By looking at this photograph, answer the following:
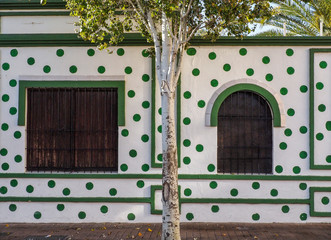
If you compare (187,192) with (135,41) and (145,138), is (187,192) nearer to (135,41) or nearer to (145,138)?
(145,138)

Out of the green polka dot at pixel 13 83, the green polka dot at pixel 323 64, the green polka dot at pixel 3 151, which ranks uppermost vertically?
the green polka dot at pixel 323 64

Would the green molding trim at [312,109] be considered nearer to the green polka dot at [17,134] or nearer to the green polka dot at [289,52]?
the green polka dot at [289,52]

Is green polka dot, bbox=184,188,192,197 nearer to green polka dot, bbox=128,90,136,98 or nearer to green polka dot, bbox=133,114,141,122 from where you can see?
green polka dot, bbox=133,114,141,122

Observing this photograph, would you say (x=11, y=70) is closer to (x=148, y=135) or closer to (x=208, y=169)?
(x=148, y=135)

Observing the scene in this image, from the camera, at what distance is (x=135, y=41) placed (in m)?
8.02

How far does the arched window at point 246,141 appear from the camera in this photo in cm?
805

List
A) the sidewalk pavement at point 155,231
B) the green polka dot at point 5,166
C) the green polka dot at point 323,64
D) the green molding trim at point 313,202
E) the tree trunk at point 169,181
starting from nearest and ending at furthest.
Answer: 1. the tree trunk at point 169,181
2. the sidewalk pavement at point 155,231
3. the green molding trim at point 313,202
4. the green polka dot at point 323,64
5. the green polka dot at point 5,166

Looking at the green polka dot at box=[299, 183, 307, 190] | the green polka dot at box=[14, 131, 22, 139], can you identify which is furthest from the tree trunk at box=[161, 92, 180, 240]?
the green polka dot at box=[14, 131, 22, 139]

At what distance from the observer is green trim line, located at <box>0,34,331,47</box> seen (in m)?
7.95

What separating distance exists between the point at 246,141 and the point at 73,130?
10.9 ft

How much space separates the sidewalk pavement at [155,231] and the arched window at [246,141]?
1072mm

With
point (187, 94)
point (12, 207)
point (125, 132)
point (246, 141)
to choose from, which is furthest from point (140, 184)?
point (12, 207)

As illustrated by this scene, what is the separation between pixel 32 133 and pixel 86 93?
1.30 metres

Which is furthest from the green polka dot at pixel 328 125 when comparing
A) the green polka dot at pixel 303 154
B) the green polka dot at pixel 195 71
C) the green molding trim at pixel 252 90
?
the green polka dot at pixel 195 71
